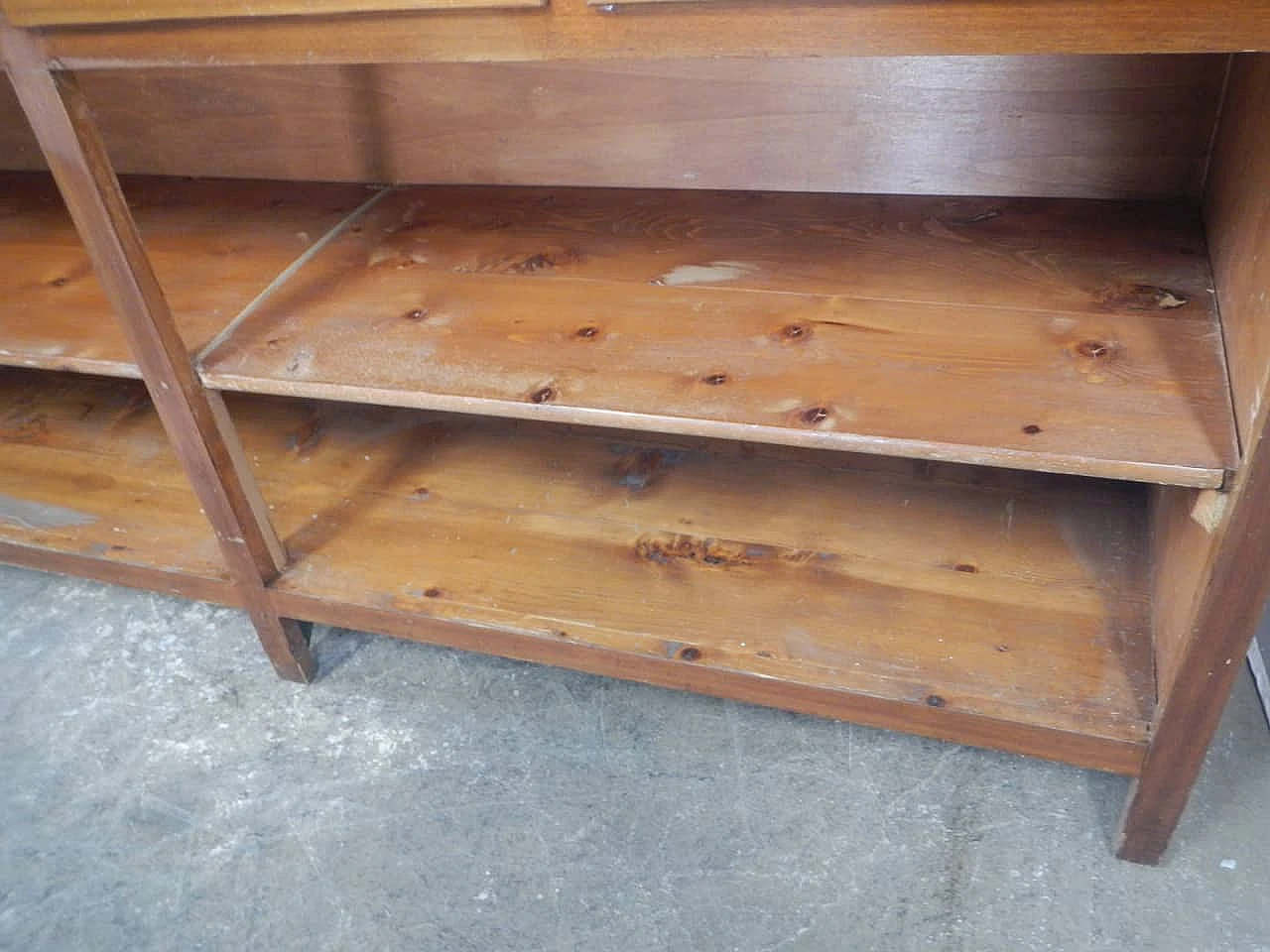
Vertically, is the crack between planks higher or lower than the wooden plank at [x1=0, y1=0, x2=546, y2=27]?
lower

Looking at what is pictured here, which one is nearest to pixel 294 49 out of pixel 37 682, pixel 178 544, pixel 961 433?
pixel 961 433

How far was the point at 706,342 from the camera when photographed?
0.96m

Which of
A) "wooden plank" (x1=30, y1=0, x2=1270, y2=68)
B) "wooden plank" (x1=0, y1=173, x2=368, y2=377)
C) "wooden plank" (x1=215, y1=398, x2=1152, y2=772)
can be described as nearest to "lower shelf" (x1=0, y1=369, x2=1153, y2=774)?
"wooden plank" (x1=215, y1=398, x2=1152, y2=772)

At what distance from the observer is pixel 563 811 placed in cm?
113

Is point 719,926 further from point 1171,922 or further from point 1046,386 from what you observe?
point 1046,386

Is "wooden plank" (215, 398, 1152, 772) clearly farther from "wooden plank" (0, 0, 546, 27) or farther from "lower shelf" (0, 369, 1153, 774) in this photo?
"wooden plank" (0, 0, 546, 27)

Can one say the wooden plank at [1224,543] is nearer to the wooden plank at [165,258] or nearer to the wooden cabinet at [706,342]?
the wooden cabinet at [706,342]

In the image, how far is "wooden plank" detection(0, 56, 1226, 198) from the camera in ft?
3.38

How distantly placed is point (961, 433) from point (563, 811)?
24.7 inches

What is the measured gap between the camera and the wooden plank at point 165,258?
3.77 ft

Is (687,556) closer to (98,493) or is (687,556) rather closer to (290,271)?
(290,271)

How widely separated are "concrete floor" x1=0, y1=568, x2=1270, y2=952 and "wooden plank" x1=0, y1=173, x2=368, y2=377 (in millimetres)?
477

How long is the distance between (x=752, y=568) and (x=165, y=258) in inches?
33.3

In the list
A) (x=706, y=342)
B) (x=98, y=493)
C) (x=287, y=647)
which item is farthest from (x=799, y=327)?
(x=98, y=493)
